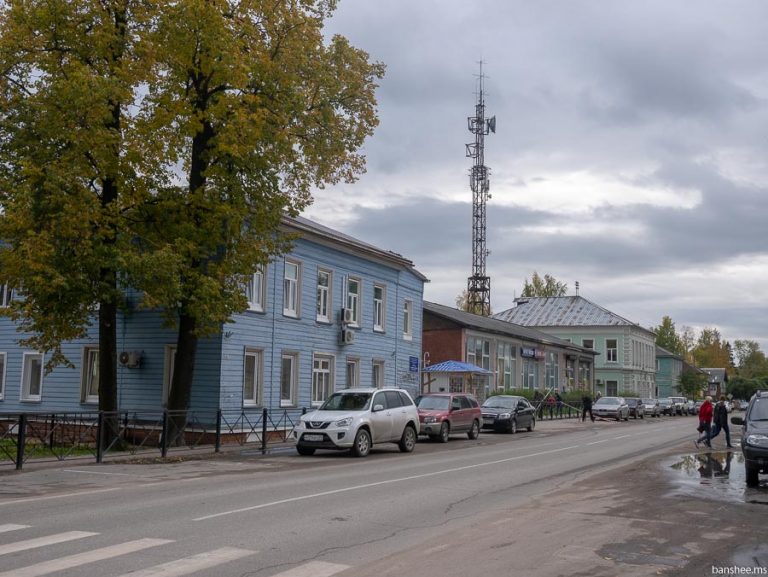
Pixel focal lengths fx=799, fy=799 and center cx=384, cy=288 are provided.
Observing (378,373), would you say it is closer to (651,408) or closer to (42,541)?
(42,541)

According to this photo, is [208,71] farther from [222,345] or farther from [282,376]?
[282,376]

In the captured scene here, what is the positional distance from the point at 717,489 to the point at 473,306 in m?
53.8

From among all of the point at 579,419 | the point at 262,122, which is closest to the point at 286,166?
the point at 262,122

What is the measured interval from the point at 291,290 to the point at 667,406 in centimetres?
4760

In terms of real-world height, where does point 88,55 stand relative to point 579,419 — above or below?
above

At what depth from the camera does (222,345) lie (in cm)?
2438

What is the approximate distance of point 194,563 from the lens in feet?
24.3

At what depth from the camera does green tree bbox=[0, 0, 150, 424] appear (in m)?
18.1

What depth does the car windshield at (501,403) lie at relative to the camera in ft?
111

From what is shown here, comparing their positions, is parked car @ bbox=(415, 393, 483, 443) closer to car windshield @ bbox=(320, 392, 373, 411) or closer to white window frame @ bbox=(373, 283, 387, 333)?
car windshield @ bbox=(320, 392, 373, 411)

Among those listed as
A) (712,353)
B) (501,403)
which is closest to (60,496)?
(501,403)

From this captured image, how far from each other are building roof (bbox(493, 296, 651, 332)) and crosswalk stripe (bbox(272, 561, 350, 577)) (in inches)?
2804

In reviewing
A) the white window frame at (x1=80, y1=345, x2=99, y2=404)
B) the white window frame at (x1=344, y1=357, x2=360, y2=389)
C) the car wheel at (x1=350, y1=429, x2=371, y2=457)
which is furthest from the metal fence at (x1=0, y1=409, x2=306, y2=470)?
the white window frame at (x1=344, y1=357, x2=360, y2=389)

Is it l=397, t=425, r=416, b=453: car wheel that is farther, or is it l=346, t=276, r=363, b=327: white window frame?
l=346, t=276, r=363, b=327: white window frame
